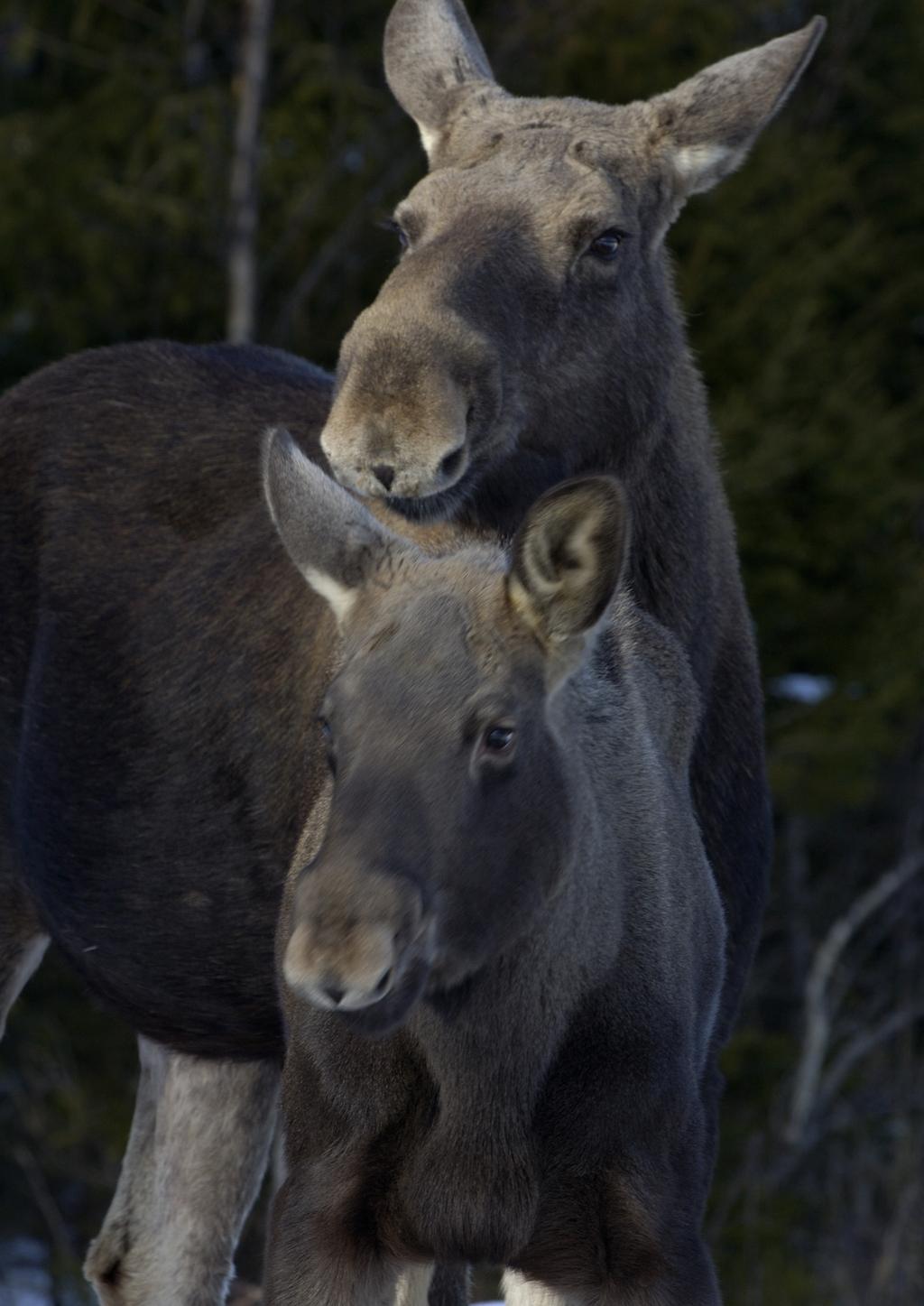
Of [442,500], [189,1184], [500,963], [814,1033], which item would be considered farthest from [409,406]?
[814,1033]

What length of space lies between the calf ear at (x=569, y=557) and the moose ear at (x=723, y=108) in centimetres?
195

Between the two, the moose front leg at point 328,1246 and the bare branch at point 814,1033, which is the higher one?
the moose front leg at point 328,1246

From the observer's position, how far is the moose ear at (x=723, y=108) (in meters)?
5.77

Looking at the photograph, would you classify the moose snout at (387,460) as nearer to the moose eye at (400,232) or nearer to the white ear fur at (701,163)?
the moose eye at (400,232)

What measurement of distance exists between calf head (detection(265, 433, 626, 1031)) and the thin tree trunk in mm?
7968

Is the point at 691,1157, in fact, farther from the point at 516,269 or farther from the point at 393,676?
the point at 516,269

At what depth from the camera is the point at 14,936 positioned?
6164 millimetres

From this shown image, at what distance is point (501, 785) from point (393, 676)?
0.27 metres

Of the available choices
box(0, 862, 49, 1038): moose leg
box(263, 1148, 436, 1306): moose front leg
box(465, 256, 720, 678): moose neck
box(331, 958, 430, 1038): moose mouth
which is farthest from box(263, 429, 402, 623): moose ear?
box(0, 862, 49, 1038): moose leg

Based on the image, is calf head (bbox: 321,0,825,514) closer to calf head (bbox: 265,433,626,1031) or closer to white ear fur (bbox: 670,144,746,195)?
white ear fur (bbox: 670,144,746,195)

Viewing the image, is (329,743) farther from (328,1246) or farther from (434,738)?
(328,1246)

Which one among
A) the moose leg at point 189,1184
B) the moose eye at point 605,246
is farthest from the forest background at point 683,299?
the moose eye at point 605,246

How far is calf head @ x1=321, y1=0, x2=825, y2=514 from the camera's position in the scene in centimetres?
469

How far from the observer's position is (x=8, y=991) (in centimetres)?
621
